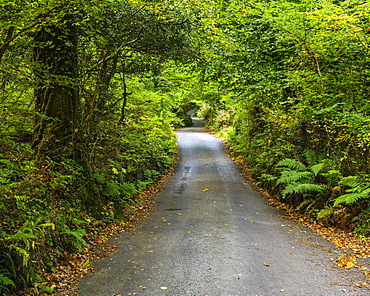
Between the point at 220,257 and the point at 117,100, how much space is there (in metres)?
5.95

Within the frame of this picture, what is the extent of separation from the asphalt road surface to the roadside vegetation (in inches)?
37.2

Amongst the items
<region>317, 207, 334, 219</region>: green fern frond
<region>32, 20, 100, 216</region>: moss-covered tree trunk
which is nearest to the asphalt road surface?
<region>317, 207, 334, 219</region>: green fern frond

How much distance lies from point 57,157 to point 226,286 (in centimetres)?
504

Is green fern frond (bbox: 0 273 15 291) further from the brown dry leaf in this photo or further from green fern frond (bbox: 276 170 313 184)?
green fern frond (bbox: 276 170 313 184)

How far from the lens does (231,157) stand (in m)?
20.7

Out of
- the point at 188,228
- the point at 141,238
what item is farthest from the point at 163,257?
the point at 188,228

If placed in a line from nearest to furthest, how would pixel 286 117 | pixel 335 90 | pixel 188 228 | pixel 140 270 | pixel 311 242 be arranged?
pixel 140 270 → pixel 311 242 → pixel 188 228 → pixel 335 90 → pixel 286 117

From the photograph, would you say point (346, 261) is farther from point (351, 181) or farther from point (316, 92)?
point (316, 92)

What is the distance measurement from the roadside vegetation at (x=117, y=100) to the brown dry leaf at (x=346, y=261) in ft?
4.32

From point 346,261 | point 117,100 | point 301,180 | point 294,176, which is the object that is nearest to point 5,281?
point 346,261

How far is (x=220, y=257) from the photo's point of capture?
641 centimetres

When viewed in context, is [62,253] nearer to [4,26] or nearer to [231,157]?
[4,26]

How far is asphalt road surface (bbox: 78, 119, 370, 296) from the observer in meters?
5.14

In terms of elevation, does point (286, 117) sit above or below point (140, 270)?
above
